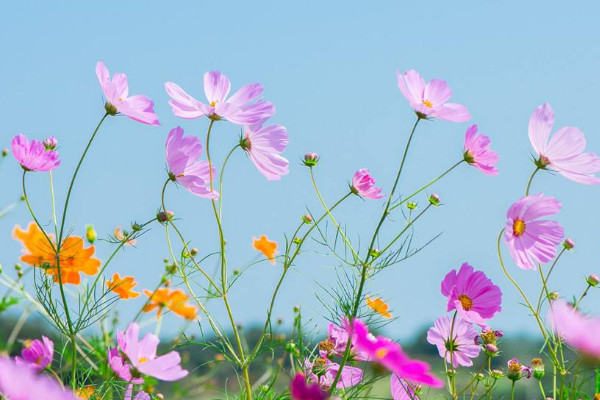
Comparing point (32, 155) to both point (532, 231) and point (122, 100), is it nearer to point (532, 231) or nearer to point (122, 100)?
point (122, 100)

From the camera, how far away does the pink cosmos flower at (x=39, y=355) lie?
1.19 m

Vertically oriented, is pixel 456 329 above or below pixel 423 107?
below

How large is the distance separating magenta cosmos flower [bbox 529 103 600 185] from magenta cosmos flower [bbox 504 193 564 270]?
0.11m

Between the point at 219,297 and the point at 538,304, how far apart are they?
56 centimetres

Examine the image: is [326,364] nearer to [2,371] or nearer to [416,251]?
[416,251]

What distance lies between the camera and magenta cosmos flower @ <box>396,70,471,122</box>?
110 centimetres

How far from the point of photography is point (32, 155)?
1250 mm

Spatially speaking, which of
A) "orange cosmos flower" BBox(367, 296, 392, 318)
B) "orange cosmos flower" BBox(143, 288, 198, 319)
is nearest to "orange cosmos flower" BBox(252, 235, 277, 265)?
"orange cosmos flower" BBox(143, 288, 198, 319)

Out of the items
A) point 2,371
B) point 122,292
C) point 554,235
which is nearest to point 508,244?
point 554,235

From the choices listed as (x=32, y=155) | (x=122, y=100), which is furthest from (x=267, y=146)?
(x=32, y=155)

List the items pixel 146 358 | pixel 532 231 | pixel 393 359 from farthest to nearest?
pixel 532 231 → pixel 146 358 → pixel 393 359

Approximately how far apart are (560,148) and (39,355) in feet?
2.95

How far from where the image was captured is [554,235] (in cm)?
113

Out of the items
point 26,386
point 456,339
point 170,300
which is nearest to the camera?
point 26,386
